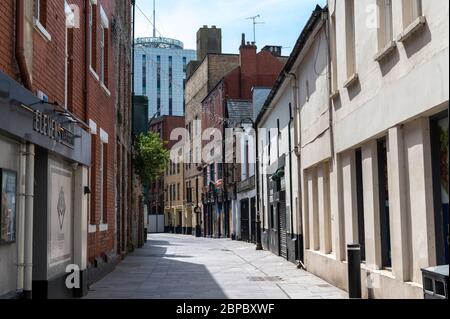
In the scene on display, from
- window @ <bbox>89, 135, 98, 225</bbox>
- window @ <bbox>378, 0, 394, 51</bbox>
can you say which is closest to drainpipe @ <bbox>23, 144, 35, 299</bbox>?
window @ <bbox>89, 135, 98, 225</bbox>

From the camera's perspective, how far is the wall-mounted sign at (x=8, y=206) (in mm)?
7691

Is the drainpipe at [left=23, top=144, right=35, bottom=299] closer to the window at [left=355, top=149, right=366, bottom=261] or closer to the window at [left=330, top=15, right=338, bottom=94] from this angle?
the window at [left=355, top=149, right=366, bottom=261]

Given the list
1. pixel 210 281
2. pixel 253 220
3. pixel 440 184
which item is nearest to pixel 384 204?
pixel 440 184

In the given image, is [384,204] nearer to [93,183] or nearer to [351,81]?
[351,81]

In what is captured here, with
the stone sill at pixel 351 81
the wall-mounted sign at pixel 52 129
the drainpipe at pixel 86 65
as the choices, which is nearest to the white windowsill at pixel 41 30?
the wall-mounted sign at pixel 52 129

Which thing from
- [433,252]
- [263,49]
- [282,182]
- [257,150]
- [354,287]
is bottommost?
[354,287]

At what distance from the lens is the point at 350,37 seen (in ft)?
41.1

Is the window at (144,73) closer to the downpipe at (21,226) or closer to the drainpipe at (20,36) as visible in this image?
the drainpipe at (20,36)

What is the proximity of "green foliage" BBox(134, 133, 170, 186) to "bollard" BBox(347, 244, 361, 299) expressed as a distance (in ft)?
57.0

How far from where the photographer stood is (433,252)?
8.32 meters

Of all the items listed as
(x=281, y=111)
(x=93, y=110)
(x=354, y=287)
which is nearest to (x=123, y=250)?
(x=281, y=111)
